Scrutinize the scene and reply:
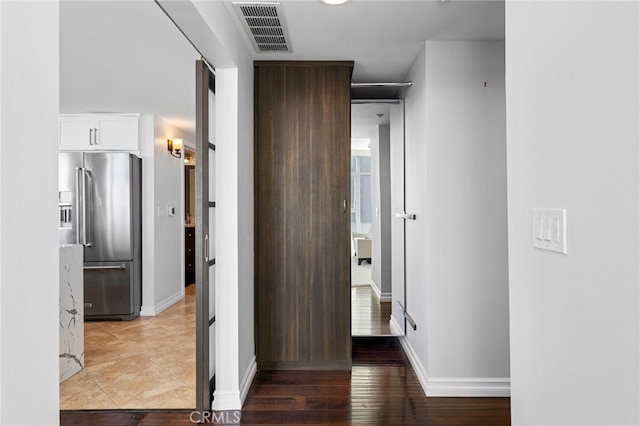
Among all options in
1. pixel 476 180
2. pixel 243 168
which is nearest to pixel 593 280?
pixel 476 180

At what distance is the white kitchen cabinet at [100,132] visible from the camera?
5070 mm

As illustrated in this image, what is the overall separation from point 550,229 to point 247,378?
91.5 inches

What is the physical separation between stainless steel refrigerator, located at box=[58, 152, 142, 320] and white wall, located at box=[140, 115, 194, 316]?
0.26 metres

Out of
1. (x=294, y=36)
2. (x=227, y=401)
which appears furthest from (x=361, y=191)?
(x=227, y=401)

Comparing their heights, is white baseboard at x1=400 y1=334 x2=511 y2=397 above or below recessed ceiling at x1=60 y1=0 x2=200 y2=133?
below

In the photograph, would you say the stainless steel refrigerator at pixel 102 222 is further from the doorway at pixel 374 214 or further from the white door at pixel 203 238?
the white door at pixel 203 238

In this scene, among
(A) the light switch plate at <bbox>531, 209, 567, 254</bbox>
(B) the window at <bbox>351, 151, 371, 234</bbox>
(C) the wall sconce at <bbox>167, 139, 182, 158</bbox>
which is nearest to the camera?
(A) the light switch plate at <bbox>531, 209, 567, 254</bbox>

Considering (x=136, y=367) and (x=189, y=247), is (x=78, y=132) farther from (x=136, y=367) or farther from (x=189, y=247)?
(x=136, y=367)

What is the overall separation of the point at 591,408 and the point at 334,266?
2.34 m

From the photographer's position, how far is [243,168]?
286 centimetres

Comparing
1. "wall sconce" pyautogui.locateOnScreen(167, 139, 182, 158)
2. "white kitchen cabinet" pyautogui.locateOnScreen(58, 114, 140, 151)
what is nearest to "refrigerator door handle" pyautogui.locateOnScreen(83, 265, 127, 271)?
"white kitchen cabinet" pyautogui.locateOnScreen(58, 114, 140, 151)

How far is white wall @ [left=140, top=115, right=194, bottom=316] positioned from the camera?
5164mm

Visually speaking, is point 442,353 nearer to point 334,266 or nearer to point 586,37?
point 334,266

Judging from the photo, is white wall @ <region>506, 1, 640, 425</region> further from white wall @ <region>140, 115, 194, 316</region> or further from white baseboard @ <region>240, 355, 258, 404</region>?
white wall @ <region>140, 115, 194, 316</region>
